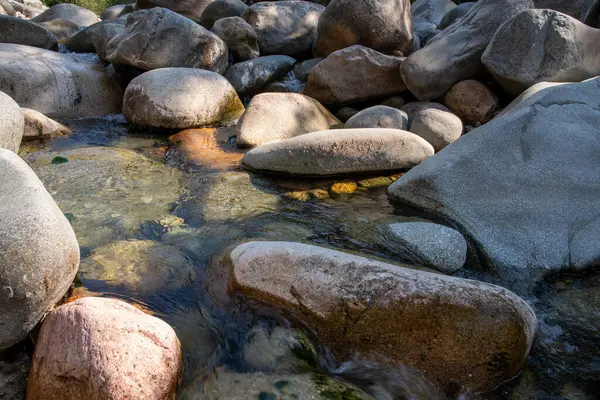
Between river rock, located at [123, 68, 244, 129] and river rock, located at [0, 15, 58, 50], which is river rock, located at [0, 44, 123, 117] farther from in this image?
river rock, located at [0, 15, 58, 50]

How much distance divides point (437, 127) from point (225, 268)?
3.07 meters

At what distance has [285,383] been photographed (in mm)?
2164

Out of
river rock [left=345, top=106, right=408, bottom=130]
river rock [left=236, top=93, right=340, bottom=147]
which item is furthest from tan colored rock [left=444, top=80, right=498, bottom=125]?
river rock [left=236, top=93, right=340, bottom=147]

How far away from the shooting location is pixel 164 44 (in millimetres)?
6480

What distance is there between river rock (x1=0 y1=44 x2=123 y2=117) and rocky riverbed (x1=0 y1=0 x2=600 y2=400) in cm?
3

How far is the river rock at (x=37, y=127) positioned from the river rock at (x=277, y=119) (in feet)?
6.80

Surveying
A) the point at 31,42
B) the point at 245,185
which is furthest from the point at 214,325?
the point at 31,42

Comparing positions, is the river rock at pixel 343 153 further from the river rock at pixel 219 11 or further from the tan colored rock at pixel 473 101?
the river rock at pixel 219 11

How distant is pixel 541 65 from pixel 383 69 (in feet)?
5.85

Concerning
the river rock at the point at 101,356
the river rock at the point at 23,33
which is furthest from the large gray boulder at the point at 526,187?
the river rock at the point at 23,33

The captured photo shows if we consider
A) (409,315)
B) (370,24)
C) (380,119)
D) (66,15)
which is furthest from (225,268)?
(66,15)

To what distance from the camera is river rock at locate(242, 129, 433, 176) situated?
4.30 m

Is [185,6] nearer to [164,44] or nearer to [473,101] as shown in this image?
[164,44]

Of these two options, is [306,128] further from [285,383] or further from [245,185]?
[285,383]
